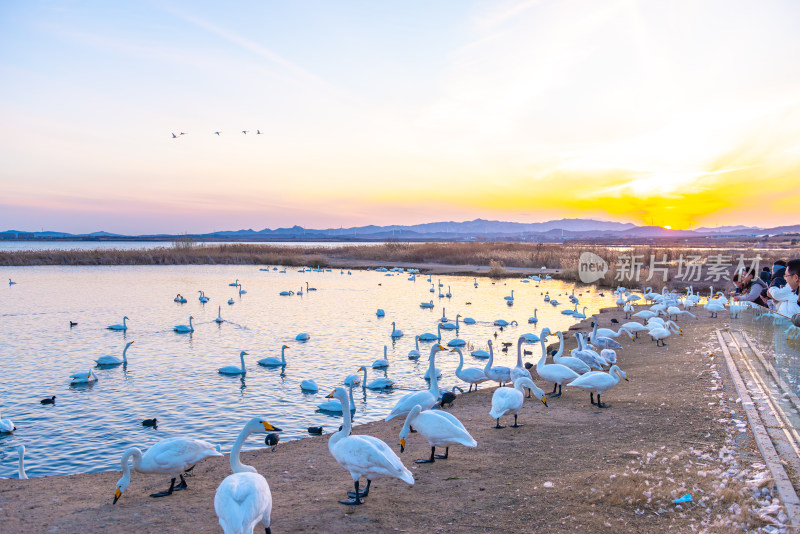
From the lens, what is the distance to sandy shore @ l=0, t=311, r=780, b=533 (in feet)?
18.1

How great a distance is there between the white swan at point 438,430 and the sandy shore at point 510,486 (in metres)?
0.39

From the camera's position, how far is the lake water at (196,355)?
10391mm

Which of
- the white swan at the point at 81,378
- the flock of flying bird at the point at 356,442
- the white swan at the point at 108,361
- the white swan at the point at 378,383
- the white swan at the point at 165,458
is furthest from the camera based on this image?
the white swan at the point at 108,361

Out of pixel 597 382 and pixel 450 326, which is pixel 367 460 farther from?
pixel 450 326

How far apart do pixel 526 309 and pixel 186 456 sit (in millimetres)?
22494

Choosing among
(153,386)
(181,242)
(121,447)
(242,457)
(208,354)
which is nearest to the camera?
(242,457)

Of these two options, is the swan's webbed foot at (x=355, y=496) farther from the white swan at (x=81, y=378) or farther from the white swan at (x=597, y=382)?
the white swan at (x=81, y=378)

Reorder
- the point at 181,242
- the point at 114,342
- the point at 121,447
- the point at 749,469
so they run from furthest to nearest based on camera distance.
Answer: the point at 181,242 → the point at 114,342 → the point at 121,447 → the point at 749,469

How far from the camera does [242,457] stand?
8.88 metres

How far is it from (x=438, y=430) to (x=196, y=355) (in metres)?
12.2

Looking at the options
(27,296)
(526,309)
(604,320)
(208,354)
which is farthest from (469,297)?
(27,296)

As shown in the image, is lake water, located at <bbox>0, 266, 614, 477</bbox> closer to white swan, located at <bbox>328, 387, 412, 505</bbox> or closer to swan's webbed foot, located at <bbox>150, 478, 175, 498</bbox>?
swan's webbed foot, located at <bbox>150, 478, 175, 498</bbox>

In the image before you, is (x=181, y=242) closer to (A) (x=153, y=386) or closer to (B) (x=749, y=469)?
(A) (x=153, y=386)

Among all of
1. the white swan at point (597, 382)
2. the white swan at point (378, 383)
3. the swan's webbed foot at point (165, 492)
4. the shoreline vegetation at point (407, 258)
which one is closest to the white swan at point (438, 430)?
the swan's webbed foot at point (165, 492)
